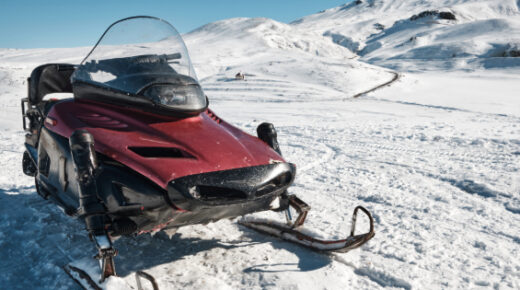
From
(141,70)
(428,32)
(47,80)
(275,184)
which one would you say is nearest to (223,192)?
(275,184)

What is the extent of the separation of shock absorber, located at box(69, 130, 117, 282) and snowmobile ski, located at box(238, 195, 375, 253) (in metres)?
1.34

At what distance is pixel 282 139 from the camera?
7.52 m

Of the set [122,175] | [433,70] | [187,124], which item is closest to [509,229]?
[187,124]

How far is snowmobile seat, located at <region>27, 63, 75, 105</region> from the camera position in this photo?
4.20 m

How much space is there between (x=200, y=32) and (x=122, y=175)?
2214 inches

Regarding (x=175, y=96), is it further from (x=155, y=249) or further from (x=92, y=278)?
(x=92, y=278)

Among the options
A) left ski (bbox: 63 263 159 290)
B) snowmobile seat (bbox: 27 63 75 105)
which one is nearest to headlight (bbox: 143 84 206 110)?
left ski (bbox: 63 263 159 290)

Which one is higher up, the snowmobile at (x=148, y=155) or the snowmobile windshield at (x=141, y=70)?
the snowmobile windshield at (x=141, y=70)

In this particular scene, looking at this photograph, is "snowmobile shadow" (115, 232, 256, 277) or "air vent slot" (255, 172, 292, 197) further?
"snowmobile shadow" (115, 232, 256, 277)

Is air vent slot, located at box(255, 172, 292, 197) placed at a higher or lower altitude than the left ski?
higher

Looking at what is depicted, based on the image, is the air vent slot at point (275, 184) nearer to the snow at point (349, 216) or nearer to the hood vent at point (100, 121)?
the snow at point (349, 216)

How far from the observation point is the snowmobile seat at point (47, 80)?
4.20m

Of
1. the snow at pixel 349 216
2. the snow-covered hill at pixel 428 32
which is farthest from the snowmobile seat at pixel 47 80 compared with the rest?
the snow-covered hill at pixel 428 32

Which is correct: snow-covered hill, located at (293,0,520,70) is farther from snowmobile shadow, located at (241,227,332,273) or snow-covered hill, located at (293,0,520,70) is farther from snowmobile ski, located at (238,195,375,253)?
snowmobile shadow, located at (241,227,332,273)
